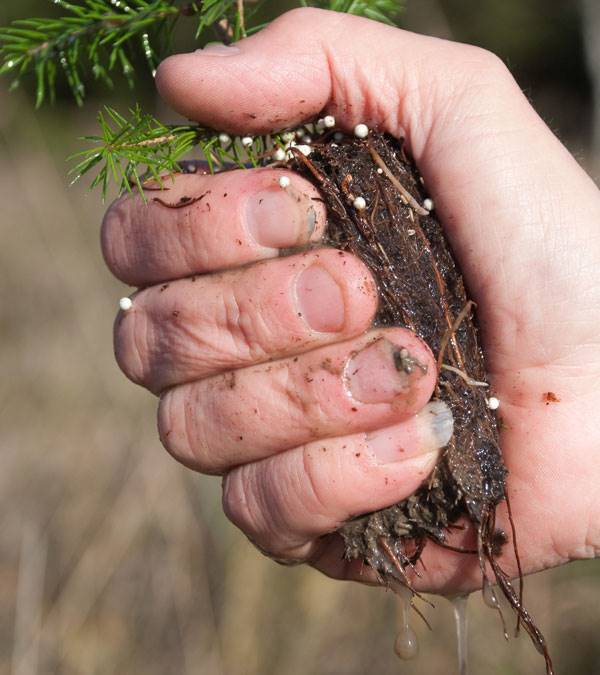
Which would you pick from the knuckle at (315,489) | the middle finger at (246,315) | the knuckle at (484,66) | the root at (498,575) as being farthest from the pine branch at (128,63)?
the root at (498,575)

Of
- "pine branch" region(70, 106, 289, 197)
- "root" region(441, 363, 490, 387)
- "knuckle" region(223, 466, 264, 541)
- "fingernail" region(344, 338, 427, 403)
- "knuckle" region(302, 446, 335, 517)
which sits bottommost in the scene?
"knuckle" region(223, 466, 264, 541)

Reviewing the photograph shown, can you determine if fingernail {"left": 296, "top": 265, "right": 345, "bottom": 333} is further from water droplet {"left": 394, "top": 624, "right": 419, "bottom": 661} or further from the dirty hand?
water droplet {"left": 394, "top": 624, "right": 419, "bottom": 661}

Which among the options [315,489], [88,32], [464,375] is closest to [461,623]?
[315,489]

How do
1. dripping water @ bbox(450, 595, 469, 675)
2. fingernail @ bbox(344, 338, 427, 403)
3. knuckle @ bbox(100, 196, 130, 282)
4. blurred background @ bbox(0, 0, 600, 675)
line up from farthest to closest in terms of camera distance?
blurred background @ bbox(0, 0, 600, 675) → dripping water @ bbox(450, 595, 469, 675) → knuckle @ bbox(100, 196, 130, 282) → fingernail @ bbox(344, 338, 427, 403)

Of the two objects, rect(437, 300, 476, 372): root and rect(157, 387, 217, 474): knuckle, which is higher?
rect(437, 300, 476, 372): root

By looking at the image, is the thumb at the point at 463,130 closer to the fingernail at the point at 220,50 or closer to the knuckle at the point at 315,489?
the fingernail at the point at 220,50

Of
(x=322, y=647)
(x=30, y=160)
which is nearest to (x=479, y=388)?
(x=322, y=647)

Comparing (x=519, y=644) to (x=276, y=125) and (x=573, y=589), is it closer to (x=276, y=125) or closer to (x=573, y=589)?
(x=573, y=589)

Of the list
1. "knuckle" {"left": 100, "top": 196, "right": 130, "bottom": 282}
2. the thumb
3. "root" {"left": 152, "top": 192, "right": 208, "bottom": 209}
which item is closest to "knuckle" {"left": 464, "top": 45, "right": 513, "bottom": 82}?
the thumb
